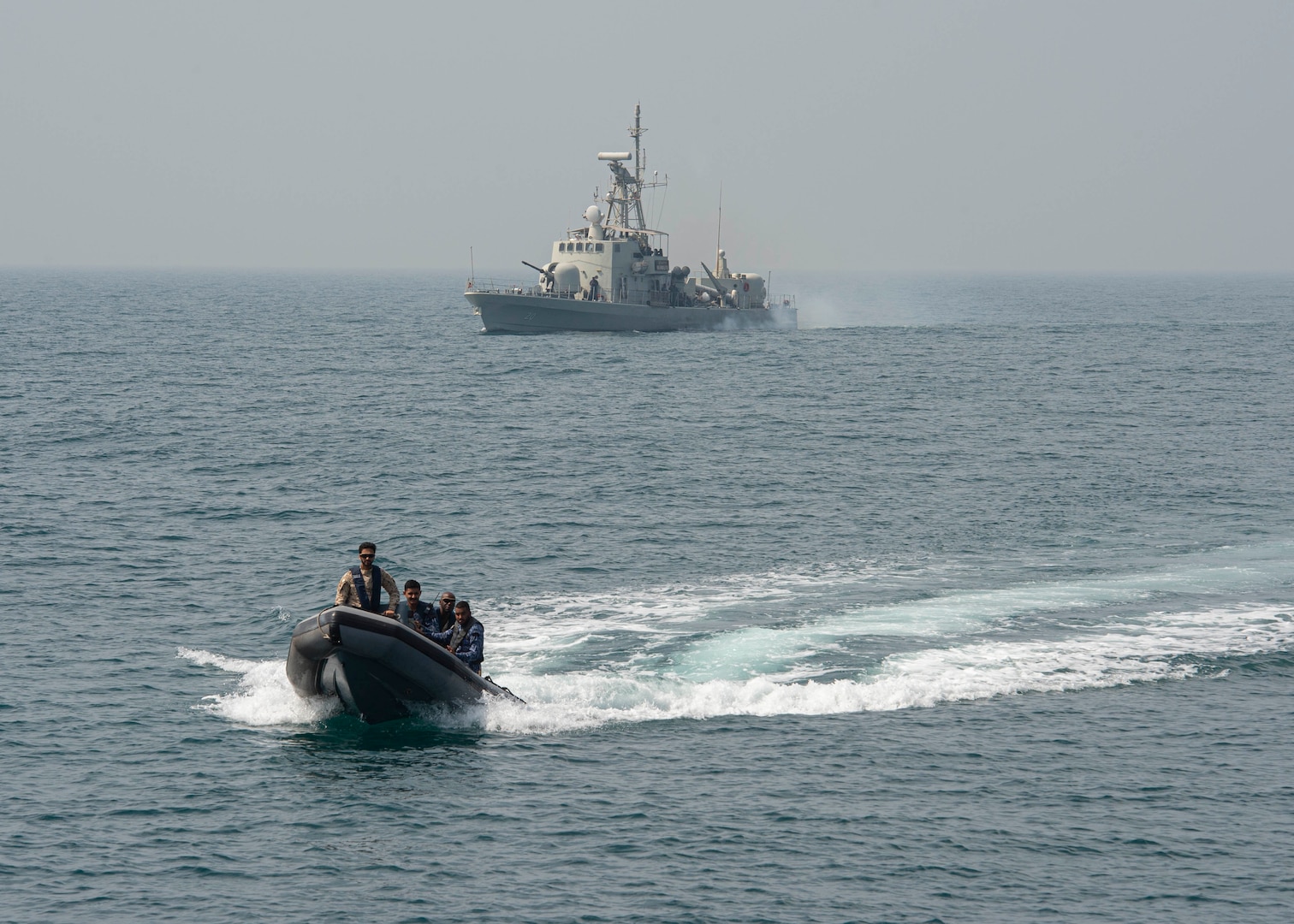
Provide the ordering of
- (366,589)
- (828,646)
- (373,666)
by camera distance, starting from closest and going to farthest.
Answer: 1. (373,666)
2. (366,589)
3. (828,646)

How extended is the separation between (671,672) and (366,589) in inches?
257

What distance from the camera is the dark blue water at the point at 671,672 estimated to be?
18.6 meters

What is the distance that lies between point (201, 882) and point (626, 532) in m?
21.8

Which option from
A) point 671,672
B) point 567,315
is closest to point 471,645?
point 671,672

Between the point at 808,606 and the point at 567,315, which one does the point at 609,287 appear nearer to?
the point at 567,315

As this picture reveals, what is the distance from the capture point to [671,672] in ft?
86.6

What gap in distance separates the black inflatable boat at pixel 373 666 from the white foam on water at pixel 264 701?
1.25 ft

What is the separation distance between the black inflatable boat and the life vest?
52 cm

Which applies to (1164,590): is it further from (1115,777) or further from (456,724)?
(456,724)

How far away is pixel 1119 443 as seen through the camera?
56.2 meters

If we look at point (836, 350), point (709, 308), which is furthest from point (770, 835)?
point (709, 308)

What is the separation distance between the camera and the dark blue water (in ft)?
60.9

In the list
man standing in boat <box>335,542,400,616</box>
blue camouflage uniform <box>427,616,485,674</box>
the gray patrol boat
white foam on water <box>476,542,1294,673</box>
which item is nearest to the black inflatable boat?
blue camouflage uniform <box>427,616,485,674</box>

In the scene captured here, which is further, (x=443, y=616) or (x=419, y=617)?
(x=443, y=616)
